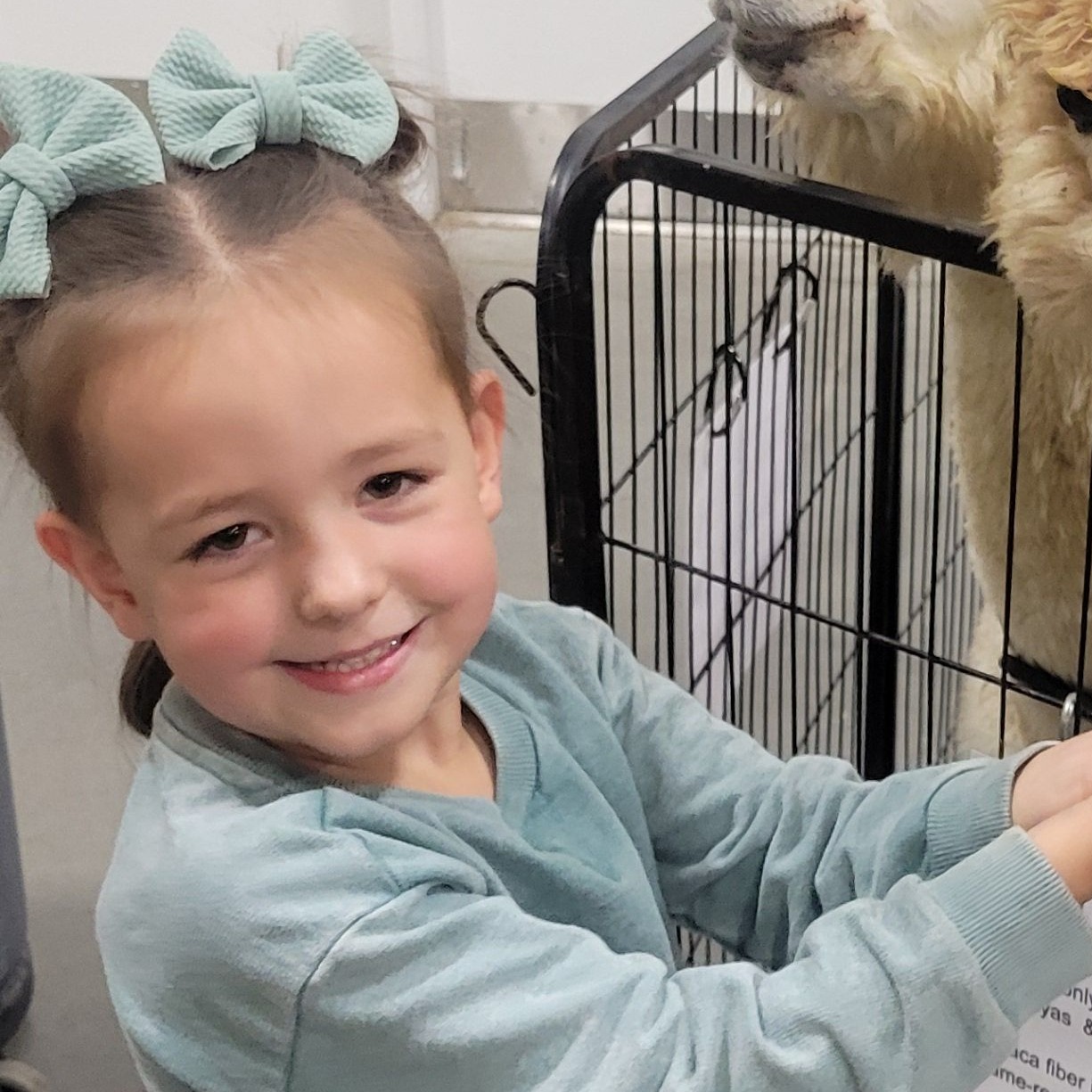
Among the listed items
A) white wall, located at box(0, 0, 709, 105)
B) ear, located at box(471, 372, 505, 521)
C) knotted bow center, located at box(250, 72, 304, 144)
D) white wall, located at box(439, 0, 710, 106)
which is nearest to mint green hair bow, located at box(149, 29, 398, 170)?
knotted bow center, located at box(250, 72, 304, 144)

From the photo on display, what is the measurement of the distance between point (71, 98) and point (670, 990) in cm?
40

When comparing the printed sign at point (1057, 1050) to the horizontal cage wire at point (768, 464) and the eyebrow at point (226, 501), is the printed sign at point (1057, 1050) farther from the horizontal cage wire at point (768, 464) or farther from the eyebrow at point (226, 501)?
the eyebrow at point (226, 501)

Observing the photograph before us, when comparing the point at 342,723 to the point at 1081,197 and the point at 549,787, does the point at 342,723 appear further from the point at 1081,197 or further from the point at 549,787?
the point at 1081,197

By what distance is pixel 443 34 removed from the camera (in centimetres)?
238

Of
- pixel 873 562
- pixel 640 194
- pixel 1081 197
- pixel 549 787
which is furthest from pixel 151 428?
pixel 640 194

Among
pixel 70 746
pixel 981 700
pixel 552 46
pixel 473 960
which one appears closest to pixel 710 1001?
pixel 473 960

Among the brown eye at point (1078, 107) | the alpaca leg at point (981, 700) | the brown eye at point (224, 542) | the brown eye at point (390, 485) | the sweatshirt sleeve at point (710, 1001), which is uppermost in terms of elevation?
the brown eye at point (1078, 107)

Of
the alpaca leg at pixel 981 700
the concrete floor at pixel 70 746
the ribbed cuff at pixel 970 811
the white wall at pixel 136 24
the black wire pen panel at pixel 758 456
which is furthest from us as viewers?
the white wall at pixel 136 24

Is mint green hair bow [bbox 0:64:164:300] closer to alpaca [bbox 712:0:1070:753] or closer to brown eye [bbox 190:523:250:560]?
brown eye [bbox 190:523:250:560]

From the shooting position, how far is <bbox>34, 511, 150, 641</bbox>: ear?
593 mm

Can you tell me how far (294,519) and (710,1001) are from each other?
24 centimetres

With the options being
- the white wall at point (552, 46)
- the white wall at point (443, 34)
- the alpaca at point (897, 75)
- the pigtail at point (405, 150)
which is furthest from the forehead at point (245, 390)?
the white wall at point (552, 46)

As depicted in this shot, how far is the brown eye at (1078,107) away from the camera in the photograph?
57 cm

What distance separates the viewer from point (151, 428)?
0.54m
